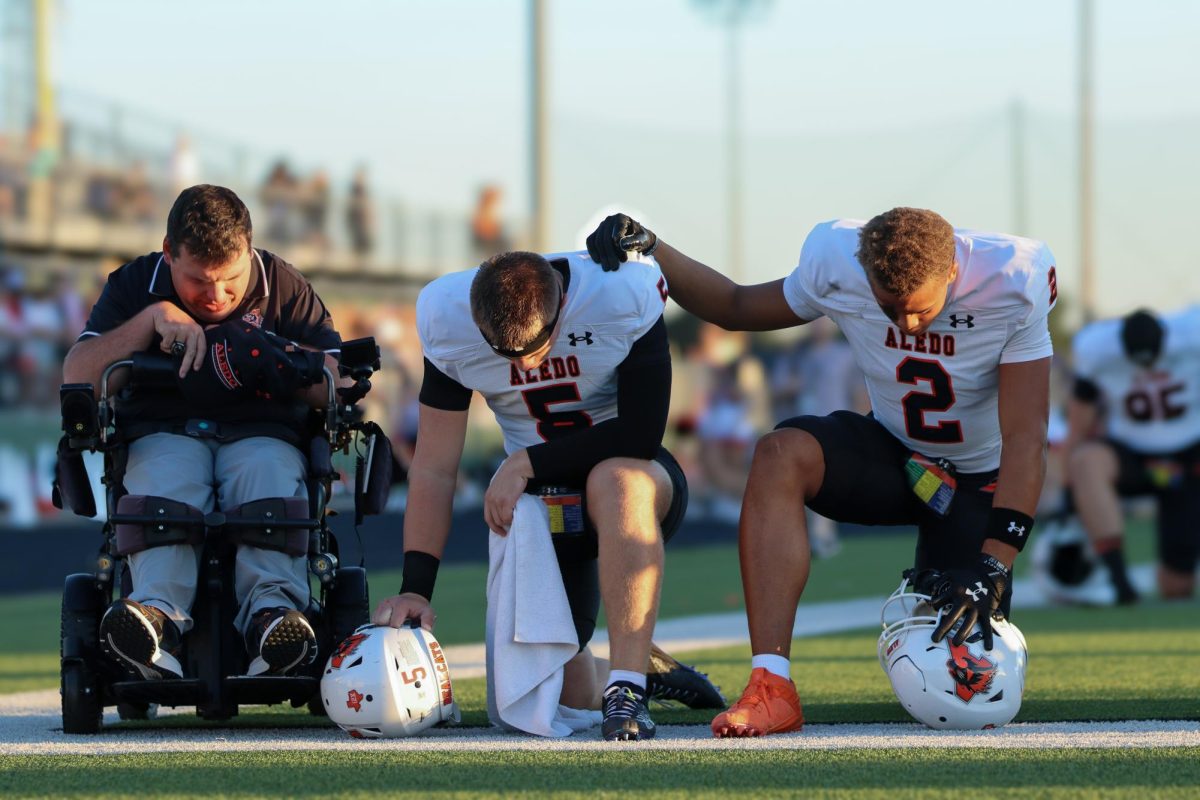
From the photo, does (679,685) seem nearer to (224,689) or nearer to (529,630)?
(529,630)

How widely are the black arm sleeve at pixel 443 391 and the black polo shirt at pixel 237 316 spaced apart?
0.32m

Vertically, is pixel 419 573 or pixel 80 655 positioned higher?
pixel 419 573

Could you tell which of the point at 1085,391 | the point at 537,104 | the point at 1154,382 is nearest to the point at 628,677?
the point at 1085,391

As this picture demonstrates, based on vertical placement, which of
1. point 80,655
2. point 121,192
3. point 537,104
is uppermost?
point 121,192

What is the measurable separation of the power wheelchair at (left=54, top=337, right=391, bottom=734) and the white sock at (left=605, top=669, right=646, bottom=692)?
807 mm

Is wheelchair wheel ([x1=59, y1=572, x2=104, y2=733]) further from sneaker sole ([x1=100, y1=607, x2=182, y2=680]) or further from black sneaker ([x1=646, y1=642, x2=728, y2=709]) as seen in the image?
black sneaker ([x1=646, y1=642, x2=728, y2=709])

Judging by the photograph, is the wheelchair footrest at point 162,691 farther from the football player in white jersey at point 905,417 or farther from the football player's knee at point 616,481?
the football player in white jersey at point 905,417

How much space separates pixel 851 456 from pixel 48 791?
2.43 m

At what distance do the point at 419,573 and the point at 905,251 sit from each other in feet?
5.21

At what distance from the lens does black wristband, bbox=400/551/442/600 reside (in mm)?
5074

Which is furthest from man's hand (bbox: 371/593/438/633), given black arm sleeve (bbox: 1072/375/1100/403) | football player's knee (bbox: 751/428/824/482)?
black arm sleeve (bbox: 1072/375/1100/403)

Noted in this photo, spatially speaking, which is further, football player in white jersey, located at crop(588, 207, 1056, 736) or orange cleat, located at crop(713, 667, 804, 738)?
football player in white jersey, located at crop(588, 207, 1056, 736)

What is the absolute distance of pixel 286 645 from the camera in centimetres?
478

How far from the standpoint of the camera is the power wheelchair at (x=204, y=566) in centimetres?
487
